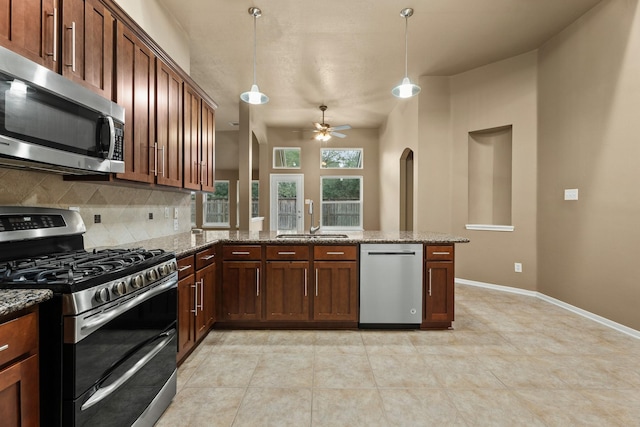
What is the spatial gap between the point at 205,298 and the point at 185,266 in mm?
529

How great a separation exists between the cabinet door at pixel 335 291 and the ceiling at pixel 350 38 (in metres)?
2.69

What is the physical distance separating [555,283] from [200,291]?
4.13m

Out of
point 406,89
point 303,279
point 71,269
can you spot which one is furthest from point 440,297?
point 71,269

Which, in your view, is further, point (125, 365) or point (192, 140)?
point (192, 140)

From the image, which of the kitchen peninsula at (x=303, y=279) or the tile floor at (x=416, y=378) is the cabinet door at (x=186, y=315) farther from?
the kitchen peninsula at (x=303, y=279)

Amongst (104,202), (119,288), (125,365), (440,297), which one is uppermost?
(104,202)

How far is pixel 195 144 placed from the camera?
3.19 metres

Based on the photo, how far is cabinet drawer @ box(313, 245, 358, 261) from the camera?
2982 mm

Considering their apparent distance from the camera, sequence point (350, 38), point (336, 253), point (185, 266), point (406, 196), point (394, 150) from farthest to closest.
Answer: point (394, 150) < point (406, 196) < point (350, 38) < point (336, 253) < point (185, 266)

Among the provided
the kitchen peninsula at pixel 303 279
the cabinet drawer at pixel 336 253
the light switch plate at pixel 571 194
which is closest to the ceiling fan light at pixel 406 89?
the kitchen peninsula at pixel 303 279

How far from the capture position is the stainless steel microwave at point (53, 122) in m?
1.28

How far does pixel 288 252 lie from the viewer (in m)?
2.99

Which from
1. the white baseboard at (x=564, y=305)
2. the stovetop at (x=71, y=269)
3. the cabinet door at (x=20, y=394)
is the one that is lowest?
the white baseboard at (x=564, y=305)

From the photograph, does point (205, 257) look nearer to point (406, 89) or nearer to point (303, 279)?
point (303, 279)
